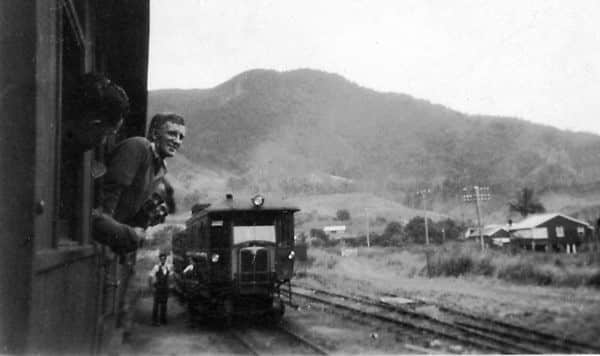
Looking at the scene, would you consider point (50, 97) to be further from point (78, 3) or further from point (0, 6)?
point (78, 3)

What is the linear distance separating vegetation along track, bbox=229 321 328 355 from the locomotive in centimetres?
48

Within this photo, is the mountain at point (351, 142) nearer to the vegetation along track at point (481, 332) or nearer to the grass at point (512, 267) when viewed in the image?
the grass at point (512, 267)

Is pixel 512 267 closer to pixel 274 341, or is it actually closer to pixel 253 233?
pixel 253 233

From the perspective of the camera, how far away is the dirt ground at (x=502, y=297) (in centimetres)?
1098

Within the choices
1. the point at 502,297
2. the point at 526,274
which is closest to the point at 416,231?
the point at 526,274

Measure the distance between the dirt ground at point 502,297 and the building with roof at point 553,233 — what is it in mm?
16420

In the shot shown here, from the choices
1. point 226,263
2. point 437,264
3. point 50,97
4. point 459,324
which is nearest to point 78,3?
point 50,97

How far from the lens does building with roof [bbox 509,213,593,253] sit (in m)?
38.5

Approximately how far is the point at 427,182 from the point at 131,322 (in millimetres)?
138998

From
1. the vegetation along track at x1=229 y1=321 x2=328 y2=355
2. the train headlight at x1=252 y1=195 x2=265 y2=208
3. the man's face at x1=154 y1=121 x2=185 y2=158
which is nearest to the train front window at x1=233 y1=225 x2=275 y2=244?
the train headlight at x1=252 y1=195 x2=265 y2=208

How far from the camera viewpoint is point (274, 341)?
34.1 feet

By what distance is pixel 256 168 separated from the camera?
133125 mm

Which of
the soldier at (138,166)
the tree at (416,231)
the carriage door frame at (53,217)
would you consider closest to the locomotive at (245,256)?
the carriage door frame at (53,217)

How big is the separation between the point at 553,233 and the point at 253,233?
1368 inches
